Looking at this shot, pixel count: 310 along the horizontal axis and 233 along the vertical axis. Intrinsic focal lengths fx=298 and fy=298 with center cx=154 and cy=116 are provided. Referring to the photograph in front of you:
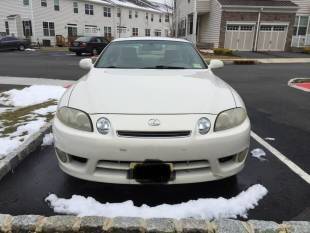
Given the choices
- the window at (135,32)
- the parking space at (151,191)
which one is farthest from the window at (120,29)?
the parking space at (151,191)

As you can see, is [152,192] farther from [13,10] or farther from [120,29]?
[120,29]

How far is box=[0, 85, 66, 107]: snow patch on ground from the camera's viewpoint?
6.59 meters

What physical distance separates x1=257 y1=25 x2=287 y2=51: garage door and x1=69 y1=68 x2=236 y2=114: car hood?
23480mm

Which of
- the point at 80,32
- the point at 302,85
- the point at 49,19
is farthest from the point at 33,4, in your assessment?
the point at 302,85

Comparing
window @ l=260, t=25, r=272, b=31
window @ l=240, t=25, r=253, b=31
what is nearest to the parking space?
window @ l=240, t=25, r=253, b=31

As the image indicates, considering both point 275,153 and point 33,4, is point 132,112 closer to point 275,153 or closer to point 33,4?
point 275,153

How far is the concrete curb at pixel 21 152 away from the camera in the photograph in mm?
3352

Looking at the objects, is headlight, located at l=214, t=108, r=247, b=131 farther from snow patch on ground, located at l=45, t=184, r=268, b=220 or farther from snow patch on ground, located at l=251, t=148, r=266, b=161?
snow patch on ground, located at l=251, t=148, r=266, b=161

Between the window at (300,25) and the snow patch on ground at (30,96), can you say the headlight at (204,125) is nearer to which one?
the snow patch on ground at (30,96)

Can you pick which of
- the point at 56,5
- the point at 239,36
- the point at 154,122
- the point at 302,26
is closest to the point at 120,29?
the point at 56,5

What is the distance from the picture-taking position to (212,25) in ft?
84.1

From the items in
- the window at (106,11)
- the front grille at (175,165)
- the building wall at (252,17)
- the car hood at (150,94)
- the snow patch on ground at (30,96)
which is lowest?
the snow patch on ground at (30,96)

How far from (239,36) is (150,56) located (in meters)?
22.1

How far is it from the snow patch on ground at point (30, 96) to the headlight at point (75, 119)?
13.1ft
